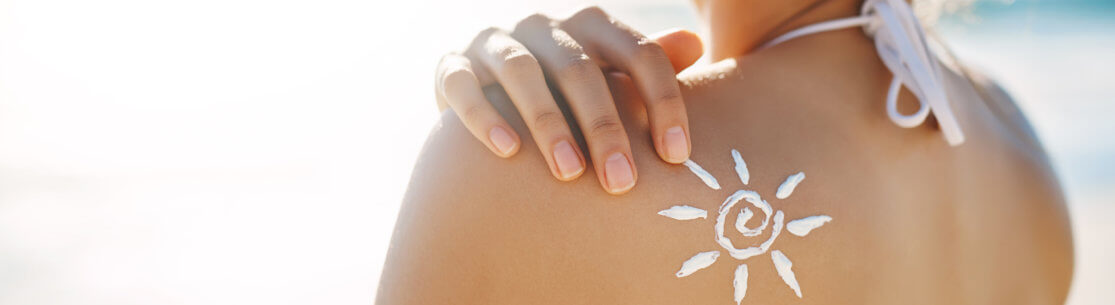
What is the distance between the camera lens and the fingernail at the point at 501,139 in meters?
0.74

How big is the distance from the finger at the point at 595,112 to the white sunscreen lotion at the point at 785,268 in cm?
21

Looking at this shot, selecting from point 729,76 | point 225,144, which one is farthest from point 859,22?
point 225,144

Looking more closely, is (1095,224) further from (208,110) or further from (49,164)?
(49,164)

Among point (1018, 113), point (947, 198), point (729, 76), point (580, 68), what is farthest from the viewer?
point (1018, 113)

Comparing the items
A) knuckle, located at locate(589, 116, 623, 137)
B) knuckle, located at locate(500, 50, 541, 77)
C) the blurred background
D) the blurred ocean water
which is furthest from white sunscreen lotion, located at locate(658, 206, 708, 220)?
the blurred background

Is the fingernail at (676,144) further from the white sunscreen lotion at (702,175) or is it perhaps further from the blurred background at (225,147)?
the blurred background at (225,147)

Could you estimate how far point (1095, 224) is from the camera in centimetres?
479

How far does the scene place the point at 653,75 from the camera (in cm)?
80

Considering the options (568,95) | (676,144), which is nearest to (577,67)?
(568,95)

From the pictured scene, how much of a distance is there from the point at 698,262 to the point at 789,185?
0.16 m

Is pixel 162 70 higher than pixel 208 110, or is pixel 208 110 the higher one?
pixel 162 70

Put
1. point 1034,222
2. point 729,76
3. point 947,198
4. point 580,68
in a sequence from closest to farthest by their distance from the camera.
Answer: point 580,68 → point 729,76 → point 947,198 → point 1034,222

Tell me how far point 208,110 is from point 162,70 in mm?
520

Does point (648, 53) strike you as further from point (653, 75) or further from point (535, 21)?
point (535, 21)
